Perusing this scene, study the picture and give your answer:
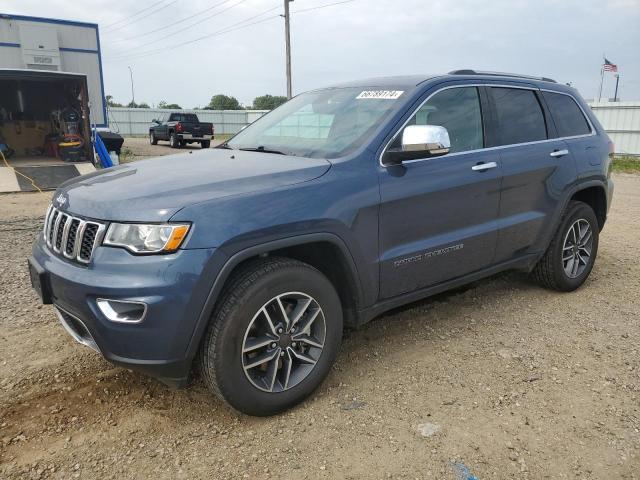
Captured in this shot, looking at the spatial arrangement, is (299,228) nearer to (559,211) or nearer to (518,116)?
(518,116)

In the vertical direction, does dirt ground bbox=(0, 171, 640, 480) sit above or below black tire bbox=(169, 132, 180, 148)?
below

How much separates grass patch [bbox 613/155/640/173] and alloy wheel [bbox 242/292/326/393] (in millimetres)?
15726

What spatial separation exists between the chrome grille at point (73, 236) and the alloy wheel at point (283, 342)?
85 centimetres

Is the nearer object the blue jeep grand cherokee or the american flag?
the blue jeep grand cherokee

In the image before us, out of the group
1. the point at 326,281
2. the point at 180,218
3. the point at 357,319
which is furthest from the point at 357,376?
the point at 180,218

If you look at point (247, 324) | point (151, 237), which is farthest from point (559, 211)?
point (151, 237)

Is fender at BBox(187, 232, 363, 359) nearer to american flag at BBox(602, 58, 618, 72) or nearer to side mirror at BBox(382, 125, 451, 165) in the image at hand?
side mirror at BBox(382, 125, 451, 165)

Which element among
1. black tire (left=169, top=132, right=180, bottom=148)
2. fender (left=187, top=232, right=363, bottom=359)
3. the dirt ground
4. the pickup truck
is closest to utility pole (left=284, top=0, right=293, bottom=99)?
the pickup truck

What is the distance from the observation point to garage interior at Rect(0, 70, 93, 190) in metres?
12.6

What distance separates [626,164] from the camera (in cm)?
1667

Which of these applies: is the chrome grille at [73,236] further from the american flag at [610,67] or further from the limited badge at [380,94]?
the american flag at [610,67]

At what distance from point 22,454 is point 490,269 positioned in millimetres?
3153

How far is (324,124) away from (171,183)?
1.24 metres

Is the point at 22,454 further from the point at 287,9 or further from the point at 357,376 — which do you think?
the point at 287,9
